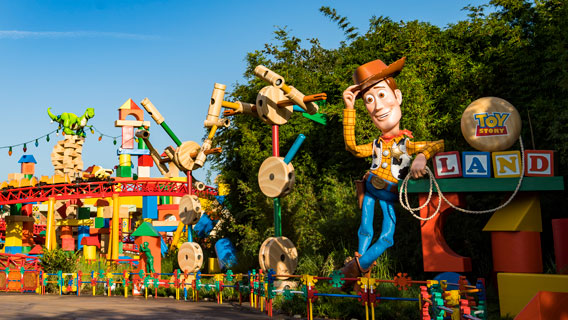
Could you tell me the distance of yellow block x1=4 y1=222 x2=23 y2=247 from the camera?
89.7ft

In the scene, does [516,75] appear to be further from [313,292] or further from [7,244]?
[7,244]

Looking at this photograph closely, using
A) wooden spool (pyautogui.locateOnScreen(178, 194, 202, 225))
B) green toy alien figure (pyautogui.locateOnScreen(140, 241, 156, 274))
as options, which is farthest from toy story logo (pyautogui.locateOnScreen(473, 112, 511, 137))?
green toy alien figure (pyautogui.locateOnScreen(140, 241, 156, 274))

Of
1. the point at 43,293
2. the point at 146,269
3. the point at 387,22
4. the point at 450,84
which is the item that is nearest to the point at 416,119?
the point at 450,84

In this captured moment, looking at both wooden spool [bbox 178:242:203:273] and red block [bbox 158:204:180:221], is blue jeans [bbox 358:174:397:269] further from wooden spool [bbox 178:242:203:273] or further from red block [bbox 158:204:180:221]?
red block [bbox 158:204:180:221]

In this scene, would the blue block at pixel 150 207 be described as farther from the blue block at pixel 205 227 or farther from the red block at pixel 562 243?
the red block at pixel 562 243

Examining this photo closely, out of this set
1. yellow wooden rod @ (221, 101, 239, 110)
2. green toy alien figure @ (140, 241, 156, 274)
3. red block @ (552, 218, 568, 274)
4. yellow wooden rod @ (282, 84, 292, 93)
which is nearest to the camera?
red block @ (552, 218, 568, 274)

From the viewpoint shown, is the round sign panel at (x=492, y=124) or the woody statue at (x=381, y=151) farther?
the woody statue at (x=381, y=151)

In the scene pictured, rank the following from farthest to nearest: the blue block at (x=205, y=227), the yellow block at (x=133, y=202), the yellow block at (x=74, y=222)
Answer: the yellow block at (x=133, y=202), the yellow block at (x=74, y=222), the blue block at (x=205, y=227)

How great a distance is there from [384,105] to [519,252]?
3278mm

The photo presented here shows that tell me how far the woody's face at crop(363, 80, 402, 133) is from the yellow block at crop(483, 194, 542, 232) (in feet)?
7.67

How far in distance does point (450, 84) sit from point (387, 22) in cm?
323

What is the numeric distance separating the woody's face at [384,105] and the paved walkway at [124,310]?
3.79 metres

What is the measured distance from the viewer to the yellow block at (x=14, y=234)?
2733cm

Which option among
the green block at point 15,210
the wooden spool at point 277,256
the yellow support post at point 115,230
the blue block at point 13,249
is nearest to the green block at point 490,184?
the wooden spool at point 277,256
